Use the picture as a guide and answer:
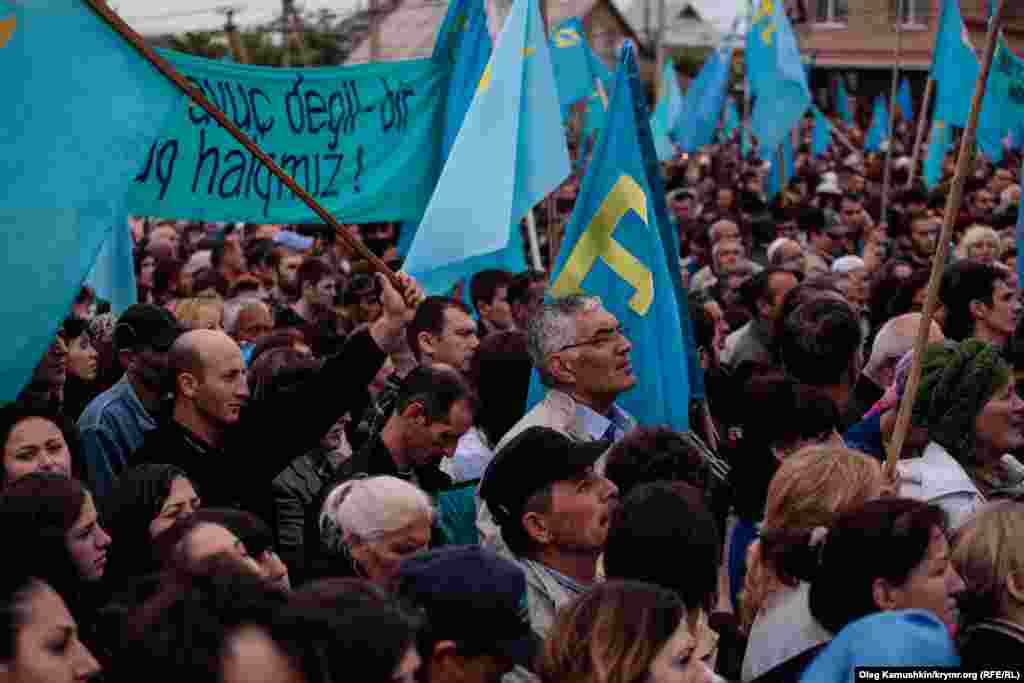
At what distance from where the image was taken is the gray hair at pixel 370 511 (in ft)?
12.6

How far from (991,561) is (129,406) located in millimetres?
3325

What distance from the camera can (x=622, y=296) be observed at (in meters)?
5.67

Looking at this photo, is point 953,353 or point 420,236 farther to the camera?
point 420,236

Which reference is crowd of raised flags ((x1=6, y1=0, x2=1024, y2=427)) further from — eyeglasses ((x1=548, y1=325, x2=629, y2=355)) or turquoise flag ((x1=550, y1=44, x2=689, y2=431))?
eyeglasses ((x1=548, y1=325, x2=629, y2=355))

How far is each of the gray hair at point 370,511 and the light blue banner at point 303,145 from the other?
2.13 metres

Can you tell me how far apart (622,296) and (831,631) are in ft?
7.74

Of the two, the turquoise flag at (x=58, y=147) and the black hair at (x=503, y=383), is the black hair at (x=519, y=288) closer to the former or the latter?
the black hair at (x=503, y=383)

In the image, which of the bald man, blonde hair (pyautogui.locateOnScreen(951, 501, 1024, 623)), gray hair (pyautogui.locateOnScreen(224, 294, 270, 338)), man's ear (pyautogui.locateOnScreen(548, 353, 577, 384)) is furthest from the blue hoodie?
gray hair (pyautogui.locateOnScreen(224, 294, 270, 338))

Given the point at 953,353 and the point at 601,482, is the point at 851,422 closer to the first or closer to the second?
the point at 953,353

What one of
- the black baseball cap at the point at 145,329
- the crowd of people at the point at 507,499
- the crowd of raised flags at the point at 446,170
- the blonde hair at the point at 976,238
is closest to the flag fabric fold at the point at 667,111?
the blonde hair at the point at 976,238

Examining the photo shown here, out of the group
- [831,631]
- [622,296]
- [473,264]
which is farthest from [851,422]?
[831,631]

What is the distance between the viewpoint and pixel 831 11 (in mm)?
45844

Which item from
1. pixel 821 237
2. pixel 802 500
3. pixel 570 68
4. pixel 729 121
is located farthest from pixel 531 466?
pixel 729 121

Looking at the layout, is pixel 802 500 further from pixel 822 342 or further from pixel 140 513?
pixel 822 342
